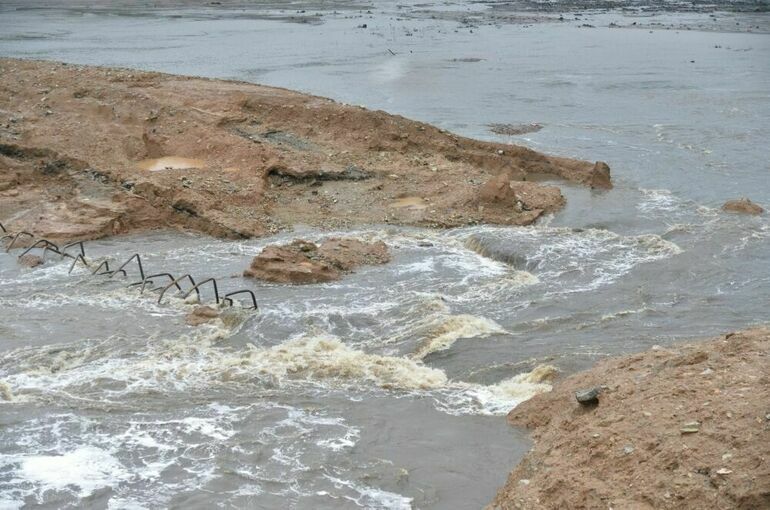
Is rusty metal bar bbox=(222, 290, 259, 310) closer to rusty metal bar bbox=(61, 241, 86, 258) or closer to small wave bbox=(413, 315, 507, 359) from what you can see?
small wave bbox=(413, 315, 507, 359)

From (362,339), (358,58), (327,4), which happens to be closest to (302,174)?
(362,339)

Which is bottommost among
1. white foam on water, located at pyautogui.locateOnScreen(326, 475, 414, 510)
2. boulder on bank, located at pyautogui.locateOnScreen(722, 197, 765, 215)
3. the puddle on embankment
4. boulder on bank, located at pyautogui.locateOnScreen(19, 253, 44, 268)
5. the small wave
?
white foam on water, located at pyautogui.locateOnScreen(326, 475, 414, 510)

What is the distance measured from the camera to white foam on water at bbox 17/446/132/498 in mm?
8648

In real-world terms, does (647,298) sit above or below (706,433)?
below

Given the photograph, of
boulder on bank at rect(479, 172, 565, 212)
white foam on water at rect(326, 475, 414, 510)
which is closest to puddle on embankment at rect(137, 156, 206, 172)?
boulder on bank at rect(479, 172, 565, 212)

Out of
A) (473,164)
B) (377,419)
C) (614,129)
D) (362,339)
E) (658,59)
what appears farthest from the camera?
(658,59)

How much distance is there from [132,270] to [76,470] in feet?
20.3

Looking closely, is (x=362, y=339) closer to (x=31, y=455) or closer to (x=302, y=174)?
(x=31, y=455)

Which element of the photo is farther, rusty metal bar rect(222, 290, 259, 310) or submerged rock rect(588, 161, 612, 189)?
submerged rock rect(588, 161, 612, 189)

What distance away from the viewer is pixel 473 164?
1986cm

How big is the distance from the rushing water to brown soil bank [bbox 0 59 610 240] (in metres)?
0.67

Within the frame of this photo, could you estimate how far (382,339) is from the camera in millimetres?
12000

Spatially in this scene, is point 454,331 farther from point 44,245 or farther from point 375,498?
point 44,245

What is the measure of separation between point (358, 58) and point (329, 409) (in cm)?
3011
